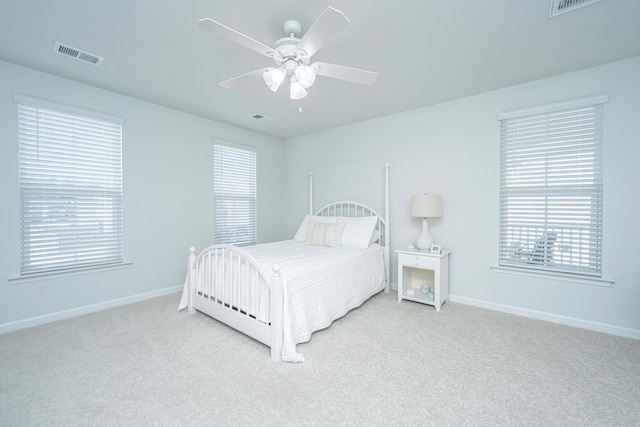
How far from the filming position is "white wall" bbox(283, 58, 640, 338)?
258 centimetres

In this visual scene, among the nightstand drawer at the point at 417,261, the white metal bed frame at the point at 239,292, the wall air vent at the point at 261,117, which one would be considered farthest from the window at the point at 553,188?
the wall air vent at the point at 261,117

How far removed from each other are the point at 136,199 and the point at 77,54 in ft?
5.22

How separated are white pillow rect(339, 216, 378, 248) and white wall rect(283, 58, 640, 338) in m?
0.41

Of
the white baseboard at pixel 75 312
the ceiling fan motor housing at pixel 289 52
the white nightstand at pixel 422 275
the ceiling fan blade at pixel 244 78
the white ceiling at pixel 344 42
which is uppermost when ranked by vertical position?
the white ceiling at pixel 344 42

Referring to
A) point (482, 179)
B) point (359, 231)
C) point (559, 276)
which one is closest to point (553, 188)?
point (482, 179)

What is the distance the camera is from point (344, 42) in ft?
7.28

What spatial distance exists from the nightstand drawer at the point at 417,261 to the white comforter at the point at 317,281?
0.35 metres

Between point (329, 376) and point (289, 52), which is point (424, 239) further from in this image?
point (289, 52)

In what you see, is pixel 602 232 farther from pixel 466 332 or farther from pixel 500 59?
pixel 500 59

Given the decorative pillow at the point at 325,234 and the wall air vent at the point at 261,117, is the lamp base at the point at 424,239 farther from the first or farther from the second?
the wall air vent at the point at 261,117

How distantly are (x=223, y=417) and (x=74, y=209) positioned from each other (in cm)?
279

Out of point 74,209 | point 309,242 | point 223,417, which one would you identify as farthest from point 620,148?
point 74,209

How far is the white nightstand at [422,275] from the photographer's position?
321cm

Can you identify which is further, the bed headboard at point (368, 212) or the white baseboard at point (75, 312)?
the bed headboard at point (368, 212)
